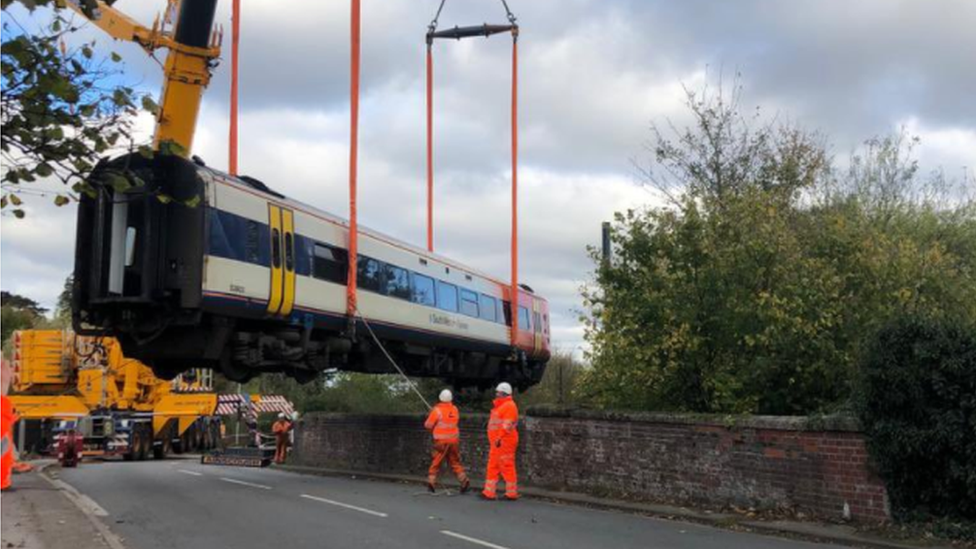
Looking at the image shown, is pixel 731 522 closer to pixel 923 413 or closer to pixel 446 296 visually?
pixel 923 413

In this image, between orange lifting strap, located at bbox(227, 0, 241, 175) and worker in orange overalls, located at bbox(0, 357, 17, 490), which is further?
orange lifting strap, located at bbox(227, 0, 241, 175)

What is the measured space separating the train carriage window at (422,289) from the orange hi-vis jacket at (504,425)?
4.73m

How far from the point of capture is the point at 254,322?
1488cm

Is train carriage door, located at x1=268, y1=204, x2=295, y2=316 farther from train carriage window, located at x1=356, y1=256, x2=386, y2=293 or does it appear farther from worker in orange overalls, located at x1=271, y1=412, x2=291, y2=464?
worker in orange overalls, located at x1=271, y1=412, x2=291, y2=464

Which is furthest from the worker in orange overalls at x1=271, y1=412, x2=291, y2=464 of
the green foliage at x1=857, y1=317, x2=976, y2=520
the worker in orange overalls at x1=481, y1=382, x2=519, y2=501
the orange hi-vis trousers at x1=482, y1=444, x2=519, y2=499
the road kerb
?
the green foliage at x1=857, y1=317, x2=976, y2=520

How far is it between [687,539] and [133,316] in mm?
8691

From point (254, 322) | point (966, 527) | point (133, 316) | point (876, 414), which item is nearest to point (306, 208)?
point (254, 322)

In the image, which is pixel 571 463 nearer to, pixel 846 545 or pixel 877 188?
pixel 846 545

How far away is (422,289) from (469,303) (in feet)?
9.06

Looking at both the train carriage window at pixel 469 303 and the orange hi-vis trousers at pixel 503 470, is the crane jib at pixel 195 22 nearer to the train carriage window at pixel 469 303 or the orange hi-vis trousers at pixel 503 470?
the train carriage window at pixel 469 303

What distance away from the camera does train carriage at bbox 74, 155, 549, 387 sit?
1303cm

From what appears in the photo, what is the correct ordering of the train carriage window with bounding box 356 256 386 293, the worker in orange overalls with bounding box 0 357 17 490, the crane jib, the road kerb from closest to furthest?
the worker in orange overalls with bounding box 0 357 17 490 < the road kerb < the crane jib < the train carriage window with bounding box 356 256 386 293

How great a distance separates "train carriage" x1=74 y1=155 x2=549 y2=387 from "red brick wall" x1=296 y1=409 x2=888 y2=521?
317 cm

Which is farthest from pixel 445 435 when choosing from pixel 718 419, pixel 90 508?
pixel 90 508
